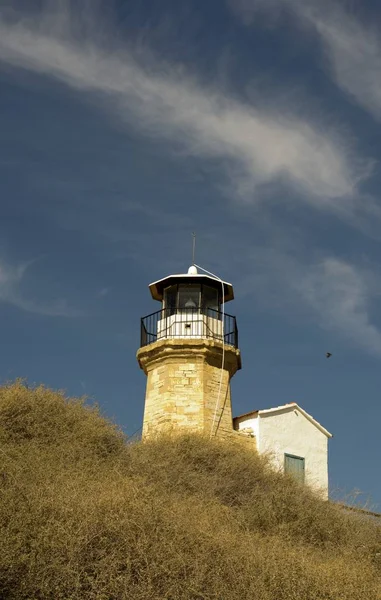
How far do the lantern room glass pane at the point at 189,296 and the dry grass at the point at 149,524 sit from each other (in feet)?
16.3

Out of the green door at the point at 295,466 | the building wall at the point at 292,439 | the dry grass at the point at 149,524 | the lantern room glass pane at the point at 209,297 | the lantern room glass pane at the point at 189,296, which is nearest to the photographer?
the dry grass at the point at 149,524

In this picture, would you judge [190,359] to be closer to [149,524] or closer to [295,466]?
[295,466]

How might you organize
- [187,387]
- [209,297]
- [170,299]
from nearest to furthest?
[187,387]
[209,297]
[170,299]

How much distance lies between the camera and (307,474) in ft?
73.8

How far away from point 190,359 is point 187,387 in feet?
2.63

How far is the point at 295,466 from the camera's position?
22312mm

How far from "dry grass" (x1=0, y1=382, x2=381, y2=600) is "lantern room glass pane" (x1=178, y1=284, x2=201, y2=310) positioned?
16.3 feet

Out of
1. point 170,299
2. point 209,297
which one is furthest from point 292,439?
point 170,299

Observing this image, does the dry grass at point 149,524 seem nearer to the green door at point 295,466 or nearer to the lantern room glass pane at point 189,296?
the green door at point 295,466

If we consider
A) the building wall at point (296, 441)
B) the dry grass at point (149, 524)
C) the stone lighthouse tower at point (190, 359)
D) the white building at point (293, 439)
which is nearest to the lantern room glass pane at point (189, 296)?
the stone lighthouse tower at point (190, 359)

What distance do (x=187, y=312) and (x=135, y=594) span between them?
13.0 metres

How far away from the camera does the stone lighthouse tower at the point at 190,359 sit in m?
21.2

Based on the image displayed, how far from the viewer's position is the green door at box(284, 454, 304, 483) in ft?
72.2

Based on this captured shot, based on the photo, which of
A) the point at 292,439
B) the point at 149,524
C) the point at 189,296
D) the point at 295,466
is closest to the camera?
the point at 149,524
